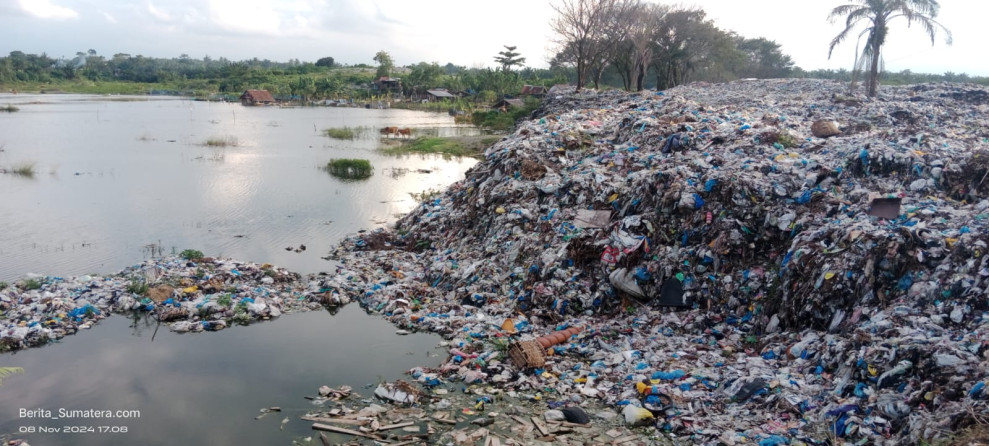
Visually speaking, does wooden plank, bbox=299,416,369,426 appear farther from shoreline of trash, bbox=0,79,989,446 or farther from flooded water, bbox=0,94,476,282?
flooded water, bbox=0,94,476,282

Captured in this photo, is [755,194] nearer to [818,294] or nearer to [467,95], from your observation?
[818,294]

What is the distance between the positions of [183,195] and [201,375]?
35.0ft

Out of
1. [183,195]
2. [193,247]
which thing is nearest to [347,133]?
[183,195]

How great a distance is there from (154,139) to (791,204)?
2819 cm

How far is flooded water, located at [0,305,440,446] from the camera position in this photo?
18.2ft

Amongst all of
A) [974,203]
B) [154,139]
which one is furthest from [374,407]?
[154,139]

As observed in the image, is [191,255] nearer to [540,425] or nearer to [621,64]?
[540,425]

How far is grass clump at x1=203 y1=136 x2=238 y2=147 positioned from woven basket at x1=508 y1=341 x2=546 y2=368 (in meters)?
23.7

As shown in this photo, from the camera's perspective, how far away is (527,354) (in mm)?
6254

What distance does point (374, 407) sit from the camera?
5723mm

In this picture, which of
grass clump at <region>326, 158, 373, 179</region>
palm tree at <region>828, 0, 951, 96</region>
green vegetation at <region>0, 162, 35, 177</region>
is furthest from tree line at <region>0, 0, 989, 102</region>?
green vegetation at <region>0, 162, 35, 177</region>

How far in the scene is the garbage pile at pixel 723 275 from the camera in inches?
194
